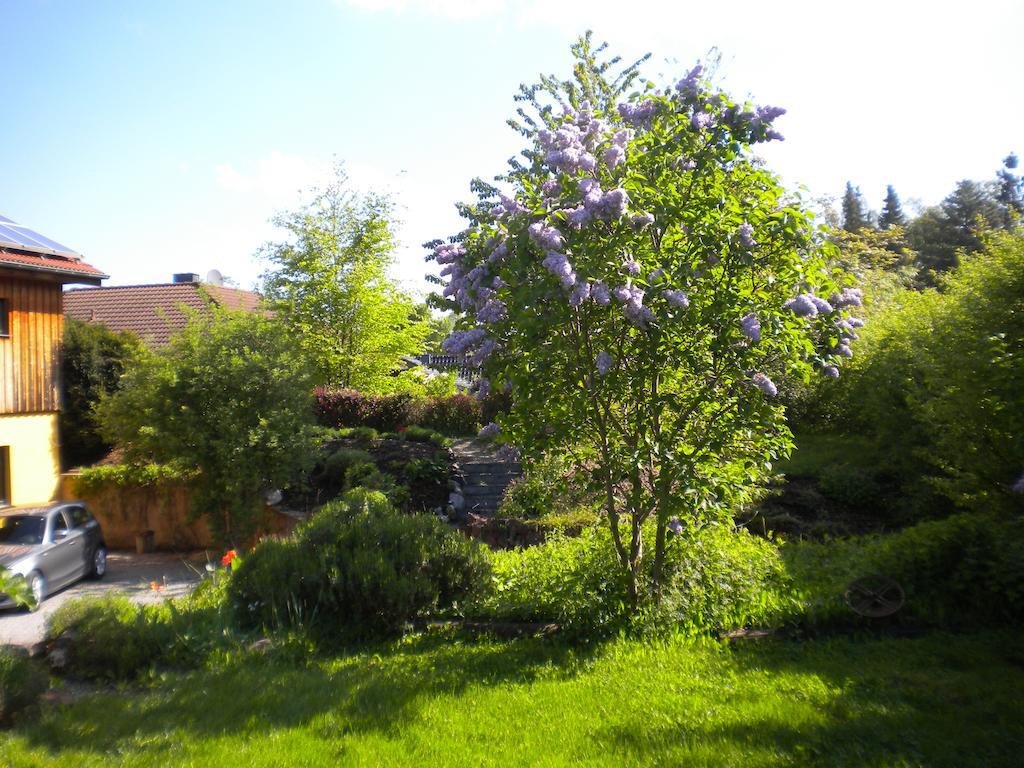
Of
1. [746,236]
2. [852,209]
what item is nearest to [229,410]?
[746,236]

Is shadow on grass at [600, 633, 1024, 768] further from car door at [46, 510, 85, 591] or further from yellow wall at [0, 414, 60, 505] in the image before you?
yellow wall at [0, 414, 60, 505]

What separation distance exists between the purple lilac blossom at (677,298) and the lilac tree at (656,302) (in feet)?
0.05

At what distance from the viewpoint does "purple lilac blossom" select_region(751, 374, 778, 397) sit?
5.81 m

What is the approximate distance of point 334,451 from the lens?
16.3m

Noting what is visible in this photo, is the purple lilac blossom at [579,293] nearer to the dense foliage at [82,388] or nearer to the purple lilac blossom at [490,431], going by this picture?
the purple lilac blossom at [490,431]

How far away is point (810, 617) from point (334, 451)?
12.1 meters

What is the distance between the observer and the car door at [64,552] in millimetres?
11758

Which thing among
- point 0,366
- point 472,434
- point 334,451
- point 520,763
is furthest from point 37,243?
point 520,763

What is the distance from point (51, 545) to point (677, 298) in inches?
439

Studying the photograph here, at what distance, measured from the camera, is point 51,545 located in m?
11.8

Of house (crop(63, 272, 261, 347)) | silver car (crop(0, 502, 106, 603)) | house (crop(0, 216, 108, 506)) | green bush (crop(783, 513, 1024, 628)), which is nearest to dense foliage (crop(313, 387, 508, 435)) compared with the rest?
house (crop(0, 216, 108, 506))

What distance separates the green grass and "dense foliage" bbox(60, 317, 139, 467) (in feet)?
54.4

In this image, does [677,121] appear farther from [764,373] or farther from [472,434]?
[472,434]

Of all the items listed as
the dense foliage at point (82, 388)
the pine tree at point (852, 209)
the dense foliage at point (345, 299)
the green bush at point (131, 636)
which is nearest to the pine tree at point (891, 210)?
the pine tree at point (852, 209)
